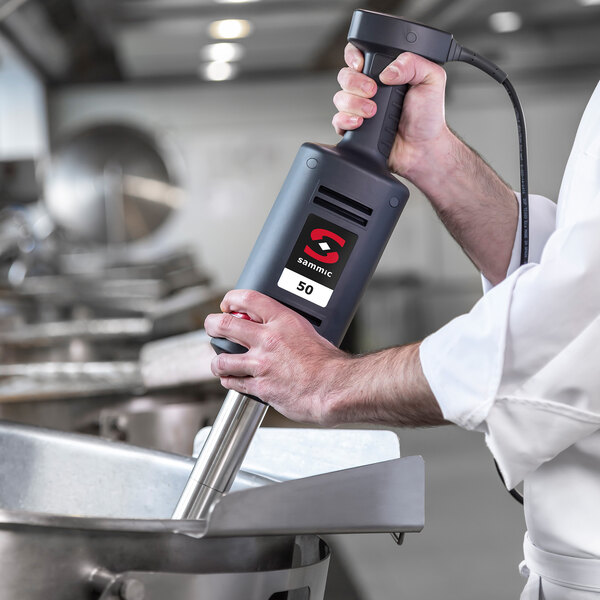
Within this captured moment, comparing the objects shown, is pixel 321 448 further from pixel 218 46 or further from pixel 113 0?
pixel 218 46

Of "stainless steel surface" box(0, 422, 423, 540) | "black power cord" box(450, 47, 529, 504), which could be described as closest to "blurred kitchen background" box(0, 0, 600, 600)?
"stainless steel surface" box(0, 422, 423, 540)

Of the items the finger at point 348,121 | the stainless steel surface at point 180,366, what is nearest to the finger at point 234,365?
the finger at point 348,121

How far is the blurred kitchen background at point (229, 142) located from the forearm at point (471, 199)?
251 centimetres

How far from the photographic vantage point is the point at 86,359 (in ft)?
7.97

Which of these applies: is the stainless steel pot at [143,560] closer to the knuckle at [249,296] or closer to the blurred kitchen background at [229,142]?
the knuckle at [249,296]

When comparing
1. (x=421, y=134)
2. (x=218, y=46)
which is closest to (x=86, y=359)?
(x=421, y=134)

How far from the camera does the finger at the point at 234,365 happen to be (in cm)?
85

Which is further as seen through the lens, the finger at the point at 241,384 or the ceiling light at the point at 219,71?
the ceiling light at the point at 219,71

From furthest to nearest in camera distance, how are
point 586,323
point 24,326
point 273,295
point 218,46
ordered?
point 218,46, point 24,326, point 273,295, point 586,323

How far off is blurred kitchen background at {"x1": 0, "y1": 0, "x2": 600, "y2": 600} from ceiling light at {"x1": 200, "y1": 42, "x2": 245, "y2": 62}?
2.2 inches

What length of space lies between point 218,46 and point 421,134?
8.69 metres

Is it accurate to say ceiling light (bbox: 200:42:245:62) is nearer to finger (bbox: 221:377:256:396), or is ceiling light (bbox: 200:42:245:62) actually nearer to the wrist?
the wrist

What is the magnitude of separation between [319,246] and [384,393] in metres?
0.18

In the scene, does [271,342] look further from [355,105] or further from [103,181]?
[103,181]
